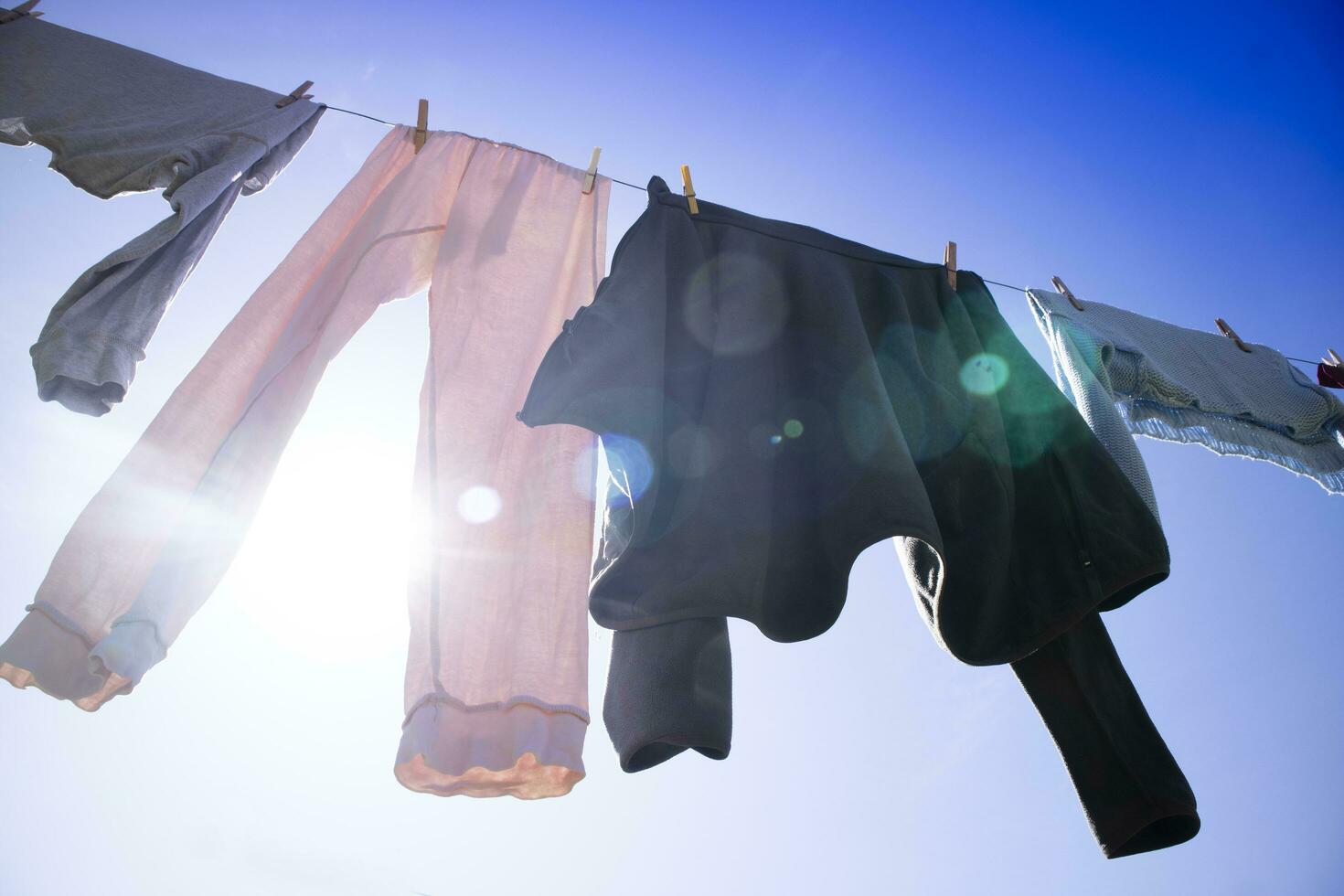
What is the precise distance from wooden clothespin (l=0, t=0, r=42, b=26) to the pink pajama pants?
743 millimetres

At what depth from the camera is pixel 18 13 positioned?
1569 millimetres

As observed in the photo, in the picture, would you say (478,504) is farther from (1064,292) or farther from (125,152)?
(1064,292)

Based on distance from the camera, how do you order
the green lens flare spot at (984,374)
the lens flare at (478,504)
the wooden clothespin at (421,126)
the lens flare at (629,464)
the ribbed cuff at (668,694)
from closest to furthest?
the ribbed cuff at (668,694), the lens flare at (629,464), the lens flare at (478,504), the green lens flare spot at (984,374), the wooden clothespin at (421,126)

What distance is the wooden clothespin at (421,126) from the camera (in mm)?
1531

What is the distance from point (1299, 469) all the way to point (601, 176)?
4.85 feet

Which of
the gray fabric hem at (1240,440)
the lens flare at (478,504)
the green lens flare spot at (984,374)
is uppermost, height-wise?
the gray fabric hem at (1240,440)

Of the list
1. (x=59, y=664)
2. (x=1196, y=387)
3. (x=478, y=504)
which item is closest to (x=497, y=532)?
(x=478, y=504)

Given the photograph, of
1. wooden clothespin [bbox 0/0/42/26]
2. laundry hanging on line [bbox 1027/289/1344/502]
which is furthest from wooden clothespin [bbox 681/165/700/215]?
wooden clothespin [bbox 0/0/42/26]

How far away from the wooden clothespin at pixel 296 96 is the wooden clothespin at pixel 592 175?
52 cm

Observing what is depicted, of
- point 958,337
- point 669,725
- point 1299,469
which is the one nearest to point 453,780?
point 669,725

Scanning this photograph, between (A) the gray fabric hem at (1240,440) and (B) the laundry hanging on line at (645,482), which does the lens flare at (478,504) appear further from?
(A) the gray fabric hem at (1240,440)

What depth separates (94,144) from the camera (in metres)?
1.35

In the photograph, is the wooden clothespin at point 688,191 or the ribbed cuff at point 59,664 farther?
the wooden clothespin at point 688,191

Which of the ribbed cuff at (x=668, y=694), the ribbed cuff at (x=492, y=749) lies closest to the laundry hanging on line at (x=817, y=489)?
the ribbed cuff at (x=668, y=694)
